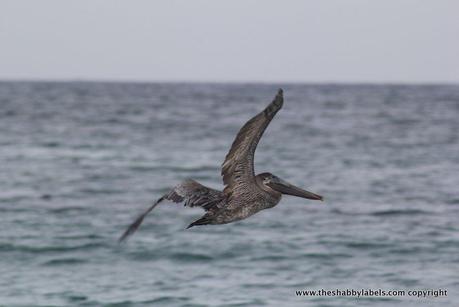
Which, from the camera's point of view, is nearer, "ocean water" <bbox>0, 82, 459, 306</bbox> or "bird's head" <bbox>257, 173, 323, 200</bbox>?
"bird's head" <bbox>257, 173, 323, 200</bbox>

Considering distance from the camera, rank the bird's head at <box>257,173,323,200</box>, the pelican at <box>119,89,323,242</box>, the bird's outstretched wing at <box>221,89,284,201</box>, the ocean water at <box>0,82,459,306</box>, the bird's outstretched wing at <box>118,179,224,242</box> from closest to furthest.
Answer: the bird's outstretched wing at <box>221,89,284,201</box> → the pelican at <box>119,89,323,242</box> → the bird's head at <box>257,173,323,200</box> → the bird's outstretched wing at <box>118,179,224,242</box> → the ocean water at <box>0,82,459,306</box>

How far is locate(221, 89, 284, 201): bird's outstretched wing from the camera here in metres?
7.63

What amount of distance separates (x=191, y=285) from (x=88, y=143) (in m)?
27.5

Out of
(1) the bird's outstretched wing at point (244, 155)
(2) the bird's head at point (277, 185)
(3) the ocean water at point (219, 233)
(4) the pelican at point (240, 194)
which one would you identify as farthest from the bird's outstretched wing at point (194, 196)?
(3) the ocean water at point (219, 233)

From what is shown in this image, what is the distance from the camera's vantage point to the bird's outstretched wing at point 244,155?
301 inches

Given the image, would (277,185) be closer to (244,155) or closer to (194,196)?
(244,155)

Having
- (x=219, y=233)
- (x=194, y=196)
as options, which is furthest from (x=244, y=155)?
(x=219, y=233)

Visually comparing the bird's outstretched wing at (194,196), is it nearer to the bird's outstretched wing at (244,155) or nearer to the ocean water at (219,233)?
the bird's outstretched wing at (244,155)

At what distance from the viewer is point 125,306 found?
1277cm

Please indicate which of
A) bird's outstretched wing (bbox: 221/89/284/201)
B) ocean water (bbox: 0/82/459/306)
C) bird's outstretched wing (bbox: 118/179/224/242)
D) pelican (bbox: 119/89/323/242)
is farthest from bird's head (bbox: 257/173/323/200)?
ocean water (bbox: 0/82/459/306)

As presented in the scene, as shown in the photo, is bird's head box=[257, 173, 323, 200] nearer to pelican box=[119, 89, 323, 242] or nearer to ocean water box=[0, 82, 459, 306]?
A: pelican box=[119, 89, 323, 242]

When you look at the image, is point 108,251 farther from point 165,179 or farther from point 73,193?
point 165,179

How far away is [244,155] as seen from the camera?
8180 mm

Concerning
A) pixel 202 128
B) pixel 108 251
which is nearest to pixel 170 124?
pixel 202 128
